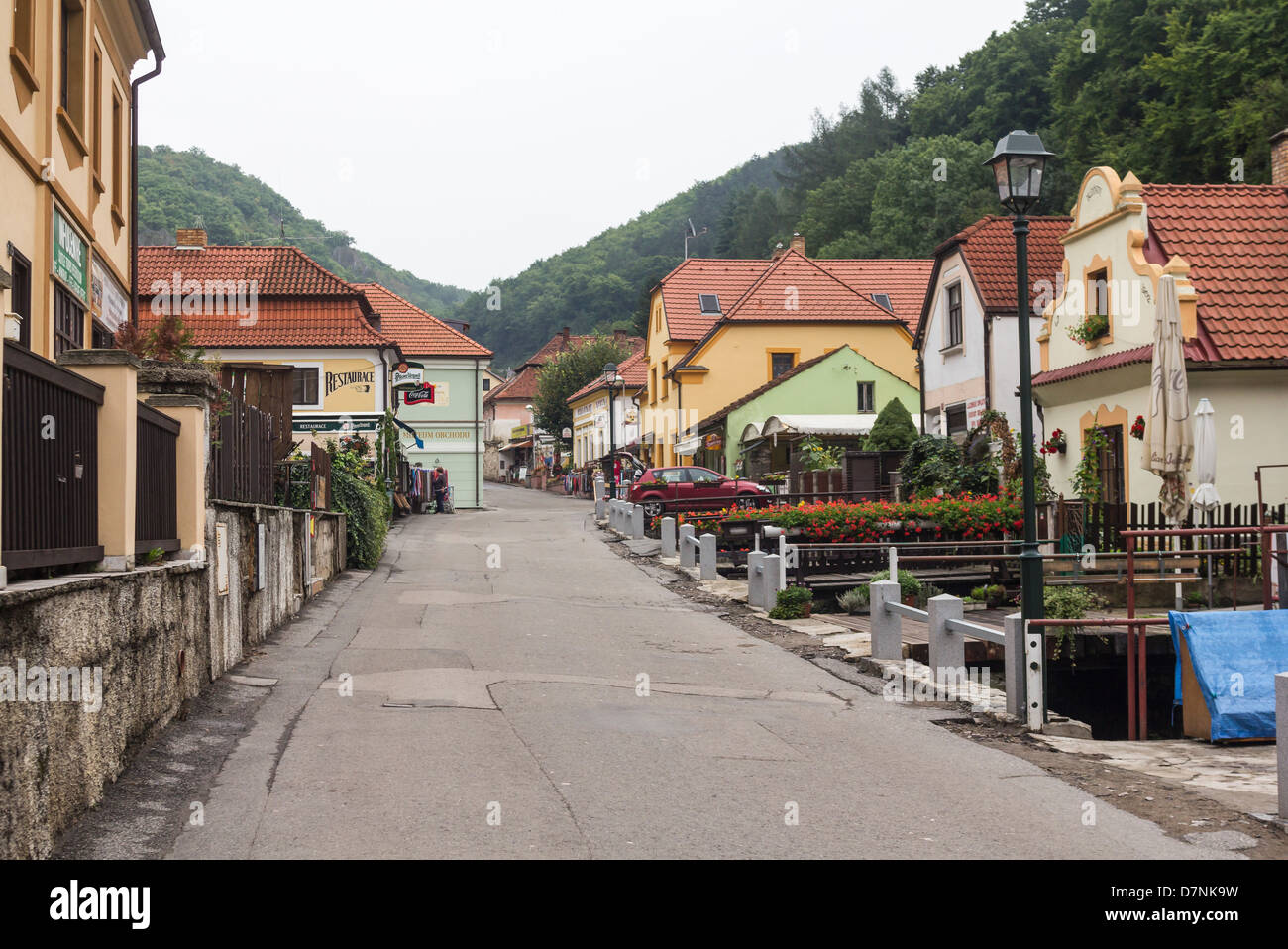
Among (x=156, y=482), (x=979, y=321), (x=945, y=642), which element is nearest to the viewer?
(x=156, y=482)

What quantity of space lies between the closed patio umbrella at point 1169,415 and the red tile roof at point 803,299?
112 ft

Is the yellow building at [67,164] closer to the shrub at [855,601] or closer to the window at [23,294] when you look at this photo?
the window at [23,294]

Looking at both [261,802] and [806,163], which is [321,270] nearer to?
[261,802]

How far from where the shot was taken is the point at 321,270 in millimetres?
41312

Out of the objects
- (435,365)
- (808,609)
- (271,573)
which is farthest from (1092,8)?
(271,573)

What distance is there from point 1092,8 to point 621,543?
106 feet

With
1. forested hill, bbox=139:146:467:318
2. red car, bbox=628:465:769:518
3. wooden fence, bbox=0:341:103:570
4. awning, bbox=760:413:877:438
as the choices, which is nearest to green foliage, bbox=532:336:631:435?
forested hill, bbox=139:146:467:318

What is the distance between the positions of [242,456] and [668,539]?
1358 centimetres

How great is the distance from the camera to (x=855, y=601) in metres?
18.0

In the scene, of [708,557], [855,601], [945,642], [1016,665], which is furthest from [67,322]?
[708,557]

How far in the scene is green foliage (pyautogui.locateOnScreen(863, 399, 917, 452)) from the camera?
32.0 meters

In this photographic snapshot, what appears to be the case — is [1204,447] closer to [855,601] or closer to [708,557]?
[855,601]

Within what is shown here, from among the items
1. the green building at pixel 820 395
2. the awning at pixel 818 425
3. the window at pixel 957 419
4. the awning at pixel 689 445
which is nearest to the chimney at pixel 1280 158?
the window at pixel 957 419

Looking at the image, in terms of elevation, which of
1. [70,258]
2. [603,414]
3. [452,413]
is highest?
[603,414]
